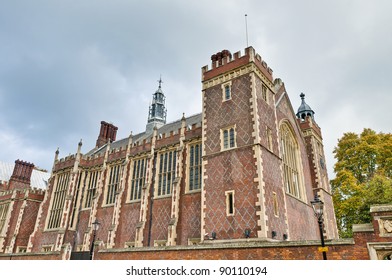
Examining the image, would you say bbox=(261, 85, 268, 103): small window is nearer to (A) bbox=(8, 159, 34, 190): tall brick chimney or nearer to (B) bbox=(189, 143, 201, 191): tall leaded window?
(B) bbox=(189, 143, 201, 191): tall leaded window

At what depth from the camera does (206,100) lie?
21125 millimetres

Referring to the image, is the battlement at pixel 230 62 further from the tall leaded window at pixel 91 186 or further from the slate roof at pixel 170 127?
the tall leaded window at pixel 91 186

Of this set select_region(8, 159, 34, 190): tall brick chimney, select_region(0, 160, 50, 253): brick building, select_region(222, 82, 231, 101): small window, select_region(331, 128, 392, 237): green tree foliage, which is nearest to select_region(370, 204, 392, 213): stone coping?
select_region(222, 82, 231, 101): small window

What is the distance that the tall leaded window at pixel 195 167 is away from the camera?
20828 millimetres

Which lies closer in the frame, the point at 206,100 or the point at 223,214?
the point at 223,214

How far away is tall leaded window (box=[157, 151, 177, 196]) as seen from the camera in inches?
895

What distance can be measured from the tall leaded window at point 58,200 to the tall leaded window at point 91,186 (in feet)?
8.29

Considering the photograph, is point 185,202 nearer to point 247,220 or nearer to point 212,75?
point 247,220

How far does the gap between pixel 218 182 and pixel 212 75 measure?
8222 millimetres

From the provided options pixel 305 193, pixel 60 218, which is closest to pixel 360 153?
pixel 305 193

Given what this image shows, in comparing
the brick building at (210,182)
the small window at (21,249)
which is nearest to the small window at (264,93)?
the brick building at (210,182)

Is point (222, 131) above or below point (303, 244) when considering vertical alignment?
above

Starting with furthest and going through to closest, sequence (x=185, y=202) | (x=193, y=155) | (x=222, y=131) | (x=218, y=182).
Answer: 1. (x=193, y=155)
2. (x=185, y=202)
3. (x=222, y=131)
4. (x=218, y=182)
